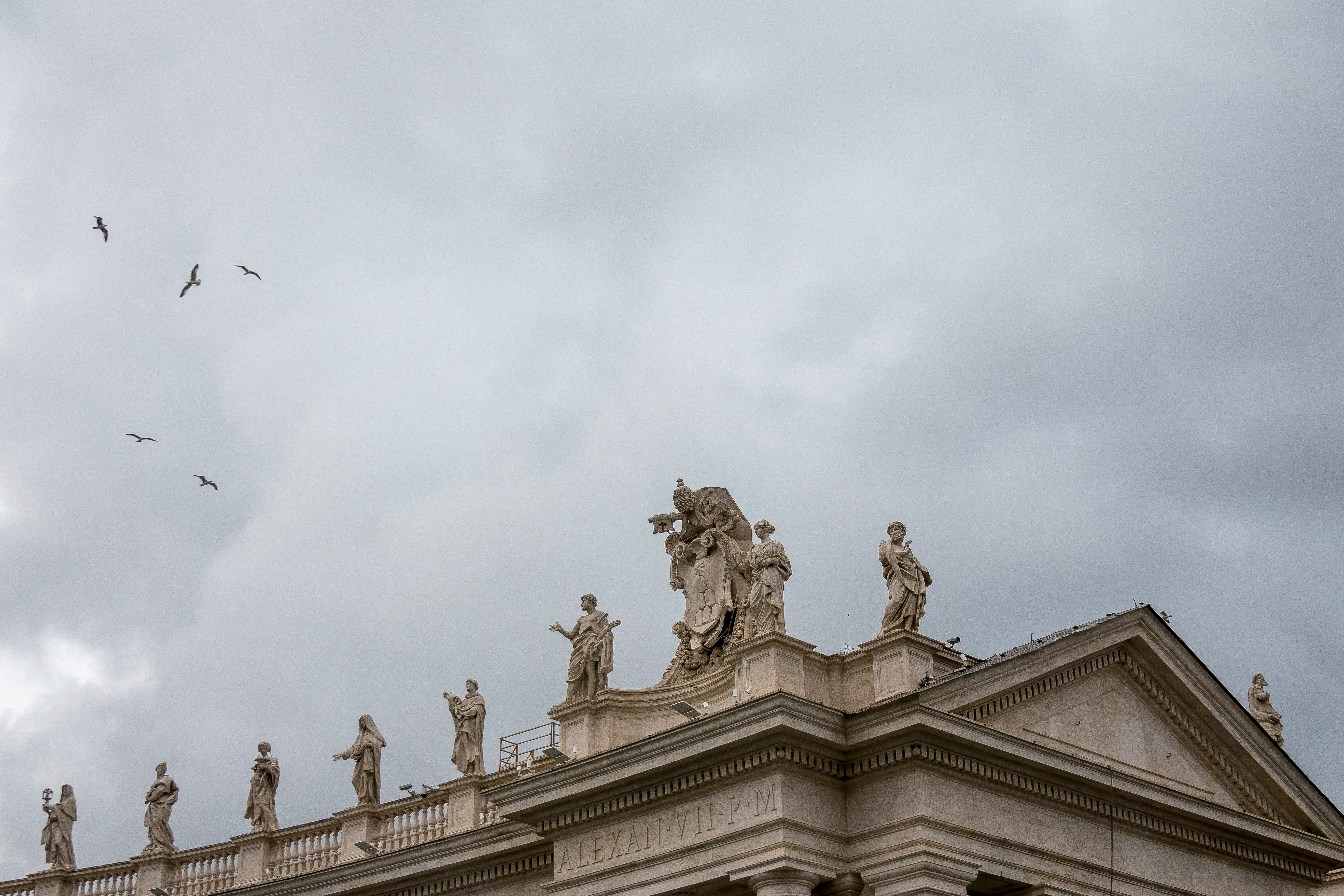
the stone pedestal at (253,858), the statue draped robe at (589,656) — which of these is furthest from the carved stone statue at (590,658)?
the stone pedestal at (253,858)

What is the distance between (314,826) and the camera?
37.5m

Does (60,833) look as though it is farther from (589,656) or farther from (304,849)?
(589,656)

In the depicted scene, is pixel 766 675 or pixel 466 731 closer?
pixel 766 675

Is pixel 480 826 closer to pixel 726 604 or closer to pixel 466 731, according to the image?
pixel 466 731

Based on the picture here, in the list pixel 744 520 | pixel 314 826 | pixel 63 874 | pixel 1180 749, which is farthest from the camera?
pixel 63 874

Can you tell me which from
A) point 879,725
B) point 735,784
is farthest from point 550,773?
point 879,725

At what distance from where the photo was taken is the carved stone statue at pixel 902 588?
29.9 metres

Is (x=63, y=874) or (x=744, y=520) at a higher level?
(x=744, y=520)

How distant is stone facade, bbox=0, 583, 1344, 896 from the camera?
2822 centimetres

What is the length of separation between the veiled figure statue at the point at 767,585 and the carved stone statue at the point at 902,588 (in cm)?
174

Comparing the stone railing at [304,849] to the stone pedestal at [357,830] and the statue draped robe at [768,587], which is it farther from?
the statue draped robe at [768,587]

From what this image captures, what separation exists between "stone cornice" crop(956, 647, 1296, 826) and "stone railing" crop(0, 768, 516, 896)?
9926mm

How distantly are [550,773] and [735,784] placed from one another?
146 inches

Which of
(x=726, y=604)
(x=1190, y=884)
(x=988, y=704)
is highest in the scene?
(x=726, y=604)
